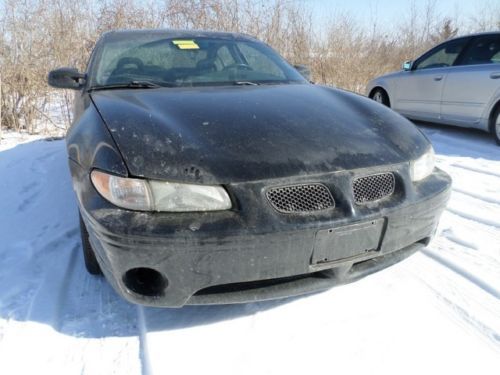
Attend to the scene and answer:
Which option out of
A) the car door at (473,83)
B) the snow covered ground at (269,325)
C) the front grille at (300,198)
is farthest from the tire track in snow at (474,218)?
the car door at (473,83)

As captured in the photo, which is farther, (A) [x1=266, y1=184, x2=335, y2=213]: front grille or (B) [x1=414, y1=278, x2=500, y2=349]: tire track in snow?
(B) [x1=414, y1=278, x2=500, y2=349]: tire track in snow

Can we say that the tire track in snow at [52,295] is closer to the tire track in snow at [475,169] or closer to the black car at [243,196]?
the black car at [243,196]

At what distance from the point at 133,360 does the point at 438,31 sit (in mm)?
16072

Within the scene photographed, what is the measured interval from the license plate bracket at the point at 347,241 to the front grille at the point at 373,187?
110mm

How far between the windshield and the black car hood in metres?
0.30

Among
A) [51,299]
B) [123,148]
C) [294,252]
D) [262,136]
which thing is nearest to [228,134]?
[262,136]

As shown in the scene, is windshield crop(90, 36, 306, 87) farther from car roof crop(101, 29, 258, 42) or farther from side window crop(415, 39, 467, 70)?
side window crop(415, 39, 467, 70)

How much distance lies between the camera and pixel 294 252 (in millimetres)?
1728

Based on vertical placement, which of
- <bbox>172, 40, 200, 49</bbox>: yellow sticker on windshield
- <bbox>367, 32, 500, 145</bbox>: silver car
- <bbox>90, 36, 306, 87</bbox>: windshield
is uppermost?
Answer: <bbox>172, 40, 200, 49</bbox>: yellow sticker on windshield

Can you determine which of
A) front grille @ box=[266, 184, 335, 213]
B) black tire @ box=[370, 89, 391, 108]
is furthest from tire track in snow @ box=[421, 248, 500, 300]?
black tire @ box=[370, 89, 391, 108]

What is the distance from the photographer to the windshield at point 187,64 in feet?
9.60

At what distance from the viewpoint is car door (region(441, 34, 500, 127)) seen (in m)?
5.49

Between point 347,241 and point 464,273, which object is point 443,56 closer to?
point 464,273

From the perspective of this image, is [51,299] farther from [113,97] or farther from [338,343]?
[338,343]
